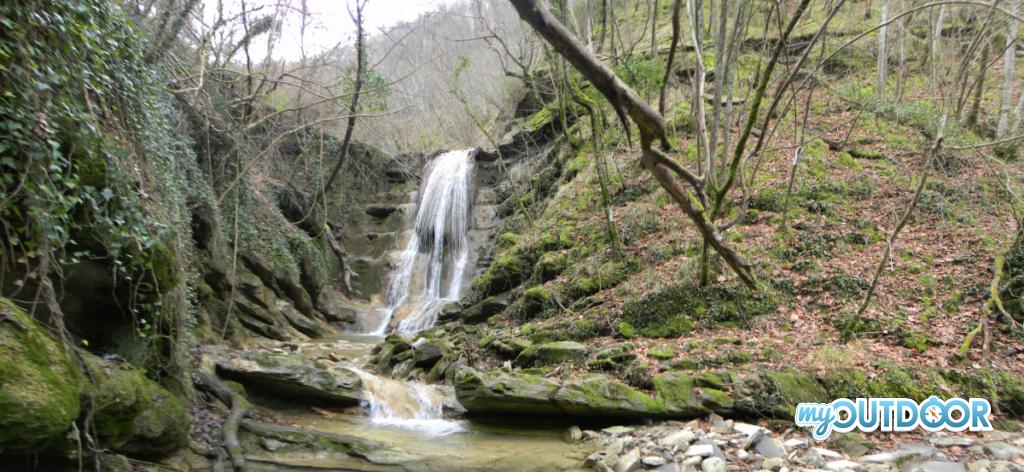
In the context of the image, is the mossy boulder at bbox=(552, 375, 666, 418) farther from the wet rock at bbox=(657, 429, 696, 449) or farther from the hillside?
the wet rock at bbox=(657, 429, 696, 449)

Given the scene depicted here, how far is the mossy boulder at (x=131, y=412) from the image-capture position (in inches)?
131

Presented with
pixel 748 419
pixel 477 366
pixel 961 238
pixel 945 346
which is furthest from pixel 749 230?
pixel 477 366

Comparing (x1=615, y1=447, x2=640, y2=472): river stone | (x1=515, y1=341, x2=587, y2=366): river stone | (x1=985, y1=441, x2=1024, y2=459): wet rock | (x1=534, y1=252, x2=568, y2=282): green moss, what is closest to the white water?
(x1=515, y1=341, x2=587, y2=366): river stone

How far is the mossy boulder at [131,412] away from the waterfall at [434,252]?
9.07 m

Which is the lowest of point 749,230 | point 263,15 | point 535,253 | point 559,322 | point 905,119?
point 559,322

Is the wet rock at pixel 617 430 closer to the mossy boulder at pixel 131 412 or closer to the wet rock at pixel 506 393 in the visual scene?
the wet rock at pixel 506 393

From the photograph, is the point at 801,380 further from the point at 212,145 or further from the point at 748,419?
the point at 212,145

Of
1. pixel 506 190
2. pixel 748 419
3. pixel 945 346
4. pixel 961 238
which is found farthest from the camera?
pixel 506 190

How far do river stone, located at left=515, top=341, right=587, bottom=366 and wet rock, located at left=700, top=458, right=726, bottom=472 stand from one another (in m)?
2.88

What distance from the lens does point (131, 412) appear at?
3623mm

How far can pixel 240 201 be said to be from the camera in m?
9.30

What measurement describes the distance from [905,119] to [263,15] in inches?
545

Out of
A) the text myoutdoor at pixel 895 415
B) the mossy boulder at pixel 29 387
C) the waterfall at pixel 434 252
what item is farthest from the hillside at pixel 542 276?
Answer: the waterfall at pixel 434 252

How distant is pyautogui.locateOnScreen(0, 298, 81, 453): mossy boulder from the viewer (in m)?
2.41
